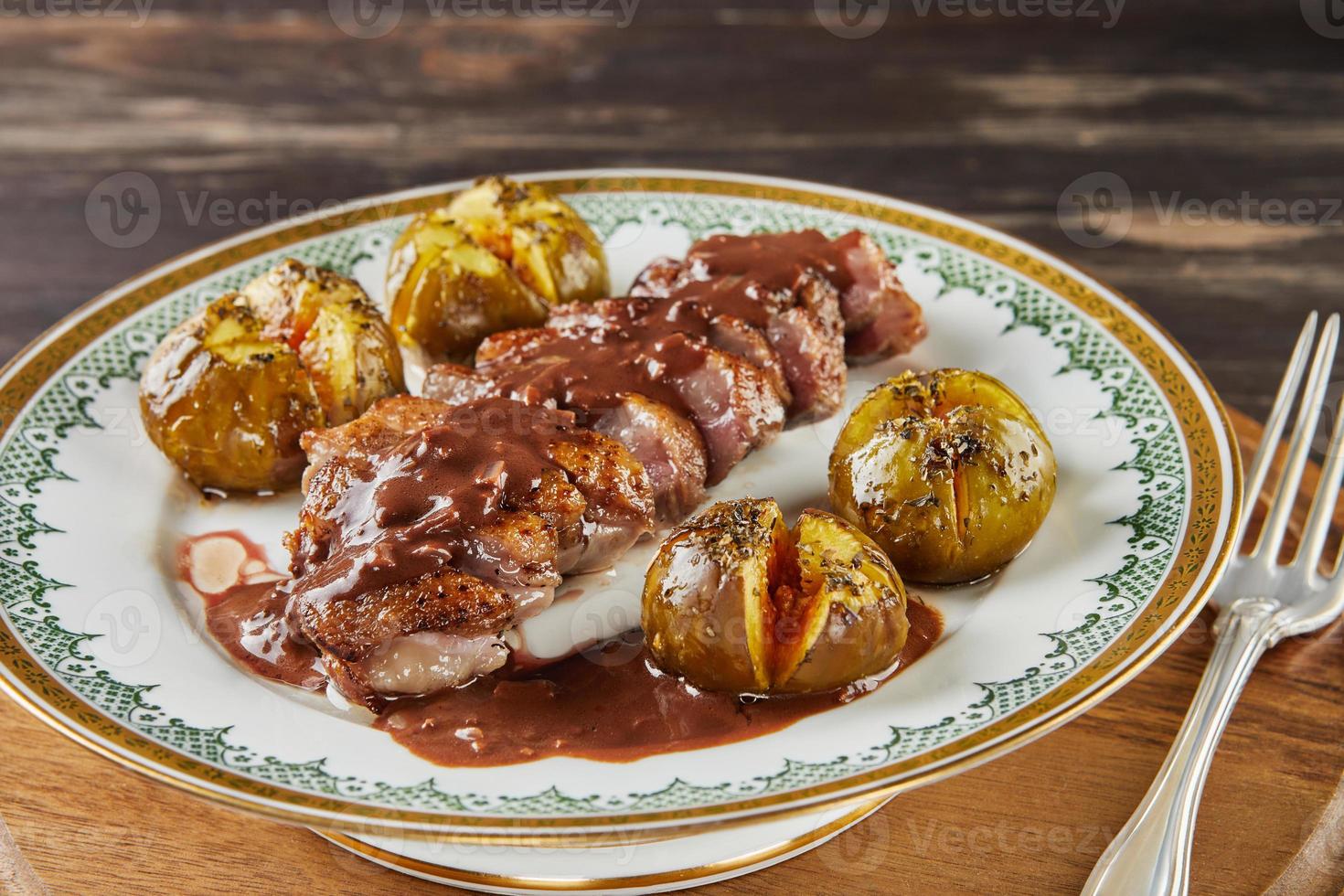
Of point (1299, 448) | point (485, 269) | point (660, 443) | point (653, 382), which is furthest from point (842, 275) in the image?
point (1299, 448)

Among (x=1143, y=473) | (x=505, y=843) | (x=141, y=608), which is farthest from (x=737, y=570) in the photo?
(x=141, y=608)

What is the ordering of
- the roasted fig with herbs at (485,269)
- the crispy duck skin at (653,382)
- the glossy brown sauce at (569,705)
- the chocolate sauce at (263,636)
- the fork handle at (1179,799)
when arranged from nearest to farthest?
1. the fork handle at (1179,799)
2. the glossy brown sauce at (569,705)
3. the chocolate sauce at (263,636)
4. the crispy duck skin at (653,382)
5. the roasted fig with herbs at (485,269)

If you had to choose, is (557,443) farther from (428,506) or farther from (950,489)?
(950,489)

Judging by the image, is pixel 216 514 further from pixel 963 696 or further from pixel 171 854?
pixel 963 696

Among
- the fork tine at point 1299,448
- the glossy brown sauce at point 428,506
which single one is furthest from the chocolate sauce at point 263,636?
the fork tine at point 1299,448

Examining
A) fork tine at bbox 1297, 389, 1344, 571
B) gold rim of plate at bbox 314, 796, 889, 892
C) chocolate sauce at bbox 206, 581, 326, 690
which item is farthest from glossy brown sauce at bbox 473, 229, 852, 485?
fork tine at bbox 1297, 389, 1344, 571

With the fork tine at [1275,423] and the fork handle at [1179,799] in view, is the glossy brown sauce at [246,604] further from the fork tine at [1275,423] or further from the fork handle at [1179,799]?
the fork tine at [1275,423]
